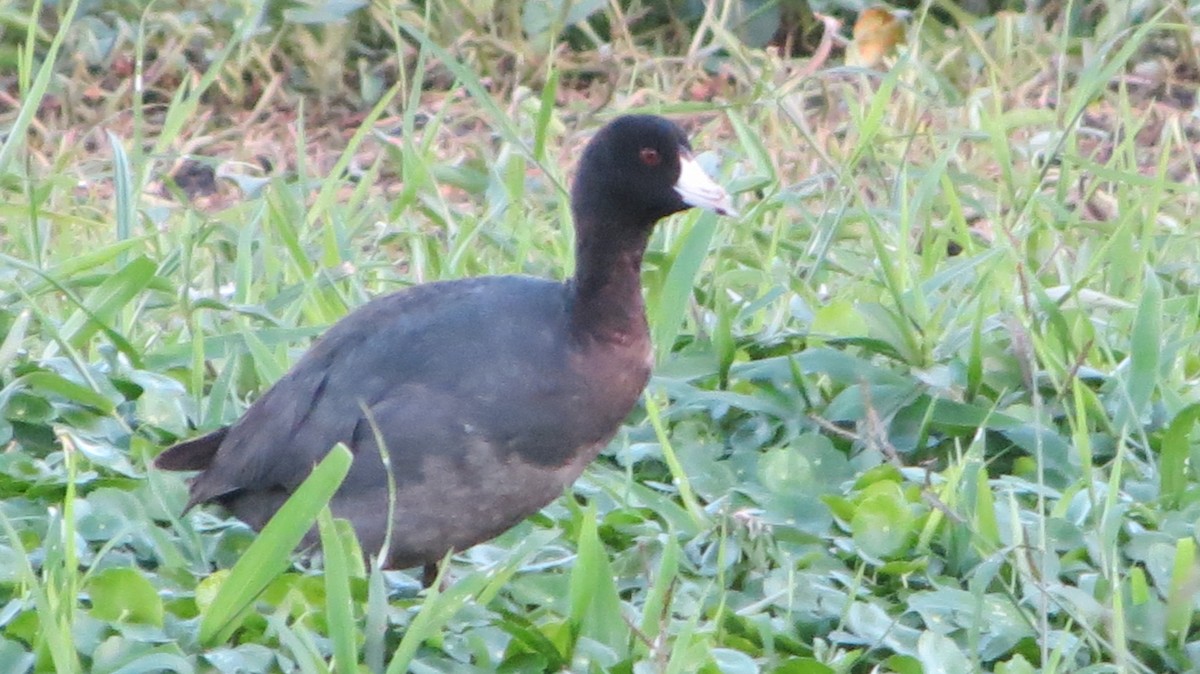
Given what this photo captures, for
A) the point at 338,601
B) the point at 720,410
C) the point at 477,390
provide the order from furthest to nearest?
the point at 720,410 < the point at 477,390 < the point at 338,601

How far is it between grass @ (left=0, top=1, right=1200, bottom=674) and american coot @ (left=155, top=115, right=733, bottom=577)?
118 millimetres

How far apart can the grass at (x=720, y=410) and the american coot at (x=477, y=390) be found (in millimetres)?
Answer: 118

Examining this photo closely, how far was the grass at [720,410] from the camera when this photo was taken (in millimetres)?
3053

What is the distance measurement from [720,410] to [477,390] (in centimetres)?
73

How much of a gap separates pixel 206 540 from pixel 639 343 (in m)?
0.88

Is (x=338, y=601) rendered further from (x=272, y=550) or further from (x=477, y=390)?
(x=477, y=390)

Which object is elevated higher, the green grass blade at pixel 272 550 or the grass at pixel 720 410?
the green grass blade at pixel 272 550

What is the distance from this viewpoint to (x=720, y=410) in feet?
13.4

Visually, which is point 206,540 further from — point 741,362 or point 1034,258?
point 1034,258

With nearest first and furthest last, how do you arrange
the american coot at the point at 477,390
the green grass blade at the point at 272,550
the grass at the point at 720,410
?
the green grass blade at the point at 272,550 → the grass at the point at 720,410 → the american coot at the point at 477,390

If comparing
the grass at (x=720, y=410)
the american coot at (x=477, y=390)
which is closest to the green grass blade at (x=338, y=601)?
the grass at (x=720, y=410)

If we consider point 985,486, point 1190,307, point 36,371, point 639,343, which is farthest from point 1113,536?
point 36,371

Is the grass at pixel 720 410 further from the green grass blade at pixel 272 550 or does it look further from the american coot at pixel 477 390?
the american coot at pixel 477 390

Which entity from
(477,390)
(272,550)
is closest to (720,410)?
(477,390)
